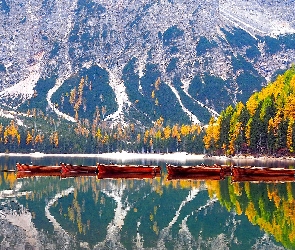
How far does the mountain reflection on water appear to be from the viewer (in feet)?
144


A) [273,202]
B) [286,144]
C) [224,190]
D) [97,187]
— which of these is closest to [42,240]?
[273,202]

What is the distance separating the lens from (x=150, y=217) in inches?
2201

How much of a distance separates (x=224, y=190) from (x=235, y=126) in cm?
10246

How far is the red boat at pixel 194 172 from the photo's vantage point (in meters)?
56.2

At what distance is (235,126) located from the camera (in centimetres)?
17612

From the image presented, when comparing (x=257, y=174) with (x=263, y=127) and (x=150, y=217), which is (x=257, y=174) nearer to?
(x=150, y=217)

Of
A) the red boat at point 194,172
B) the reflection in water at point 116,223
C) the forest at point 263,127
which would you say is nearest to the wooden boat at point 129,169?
the red boat at point 194,172

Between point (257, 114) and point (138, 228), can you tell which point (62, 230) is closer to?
point (138, 228)

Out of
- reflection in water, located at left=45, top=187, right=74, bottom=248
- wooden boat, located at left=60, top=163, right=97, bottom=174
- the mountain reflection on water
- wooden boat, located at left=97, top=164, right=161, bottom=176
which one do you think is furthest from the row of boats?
wooden boat, located at left=60, top=163, right=97, bottom=174

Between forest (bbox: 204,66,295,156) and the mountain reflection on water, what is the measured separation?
245ft

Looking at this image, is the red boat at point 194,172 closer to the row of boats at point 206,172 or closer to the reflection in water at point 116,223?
the row of boats at point 206,172

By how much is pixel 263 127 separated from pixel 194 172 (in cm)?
10973

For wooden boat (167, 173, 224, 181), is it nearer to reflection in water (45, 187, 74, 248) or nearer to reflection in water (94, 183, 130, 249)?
reflection in water (94, 183, 130, 249)

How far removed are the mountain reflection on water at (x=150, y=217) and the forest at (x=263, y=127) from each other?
7458cm
